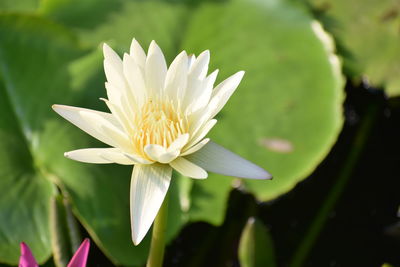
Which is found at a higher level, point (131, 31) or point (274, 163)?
point (131, 31)

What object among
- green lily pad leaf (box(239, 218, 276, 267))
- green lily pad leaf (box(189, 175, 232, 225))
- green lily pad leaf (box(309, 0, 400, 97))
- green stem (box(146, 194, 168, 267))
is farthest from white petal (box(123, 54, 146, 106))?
green lily pad leaf (box(309, 0, 400, 97))

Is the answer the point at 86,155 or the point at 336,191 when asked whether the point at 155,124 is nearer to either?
the point at 86,155

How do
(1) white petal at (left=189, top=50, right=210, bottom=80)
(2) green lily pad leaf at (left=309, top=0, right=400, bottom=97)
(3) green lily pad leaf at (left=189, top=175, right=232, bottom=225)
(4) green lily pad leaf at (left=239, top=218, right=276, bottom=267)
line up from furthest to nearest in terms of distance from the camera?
(2) green lily pad leaf at (left=309, top=0, right=400, bottom=97)
(3) green lily pad leaf at (left=189, top=175, right=232, bottom=225)
(4) green lily pad leaf at (left=239, top=218, right=276, bottom=267)
(1) white petal at (left=189, top=50, right=210, bottom=80)

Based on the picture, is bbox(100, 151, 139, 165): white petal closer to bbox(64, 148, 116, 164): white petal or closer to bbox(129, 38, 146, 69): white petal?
bbox(64, 148, 116, 164): white petal

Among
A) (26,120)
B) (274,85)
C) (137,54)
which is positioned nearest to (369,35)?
(274,85)

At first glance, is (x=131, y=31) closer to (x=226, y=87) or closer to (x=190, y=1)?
(x=190, y=1)

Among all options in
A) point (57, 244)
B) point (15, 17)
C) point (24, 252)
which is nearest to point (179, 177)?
point (57, 244)
